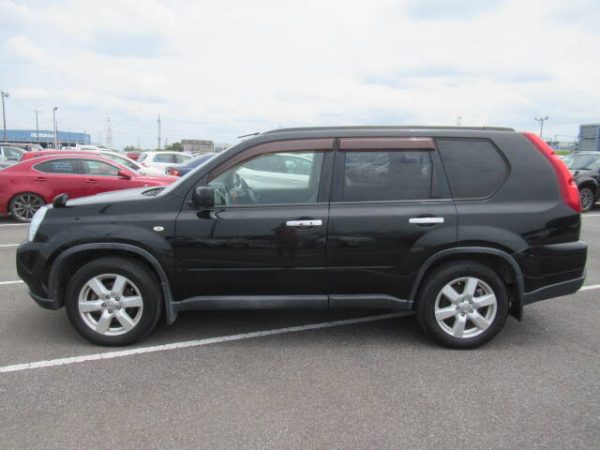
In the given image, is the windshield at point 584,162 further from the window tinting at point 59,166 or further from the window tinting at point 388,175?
the window tinting at point 59,166

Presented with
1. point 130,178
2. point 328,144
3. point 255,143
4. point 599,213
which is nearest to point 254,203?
point 255,143

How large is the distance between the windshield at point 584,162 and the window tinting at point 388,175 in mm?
11661

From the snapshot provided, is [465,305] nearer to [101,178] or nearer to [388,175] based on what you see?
[388,175]

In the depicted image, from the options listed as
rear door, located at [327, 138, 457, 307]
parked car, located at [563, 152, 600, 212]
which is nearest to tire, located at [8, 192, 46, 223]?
rear door, located at [327, 138, 457, 307]

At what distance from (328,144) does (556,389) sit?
7.80 feet

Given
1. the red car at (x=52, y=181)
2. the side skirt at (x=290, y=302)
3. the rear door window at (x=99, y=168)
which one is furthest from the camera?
the rear door window at (x=99, y=168)

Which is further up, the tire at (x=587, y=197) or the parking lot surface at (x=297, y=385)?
the tire at (x=587, y=197)

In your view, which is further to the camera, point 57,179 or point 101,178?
point 101,178

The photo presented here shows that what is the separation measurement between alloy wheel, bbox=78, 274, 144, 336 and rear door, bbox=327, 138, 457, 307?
1.59m

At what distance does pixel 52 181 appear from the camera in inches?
392

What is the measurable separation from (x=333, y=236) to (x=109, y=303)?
6.04ft

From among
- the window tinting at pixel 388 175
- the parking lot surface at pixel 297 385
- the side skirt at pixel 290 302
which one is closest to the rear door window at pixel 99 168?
the parking lot surface at pixel 297 385

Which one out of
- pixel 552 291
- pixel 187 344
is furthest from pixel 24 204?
pixel 552 291

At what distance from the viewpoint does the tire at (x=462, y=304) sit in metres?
3.73
